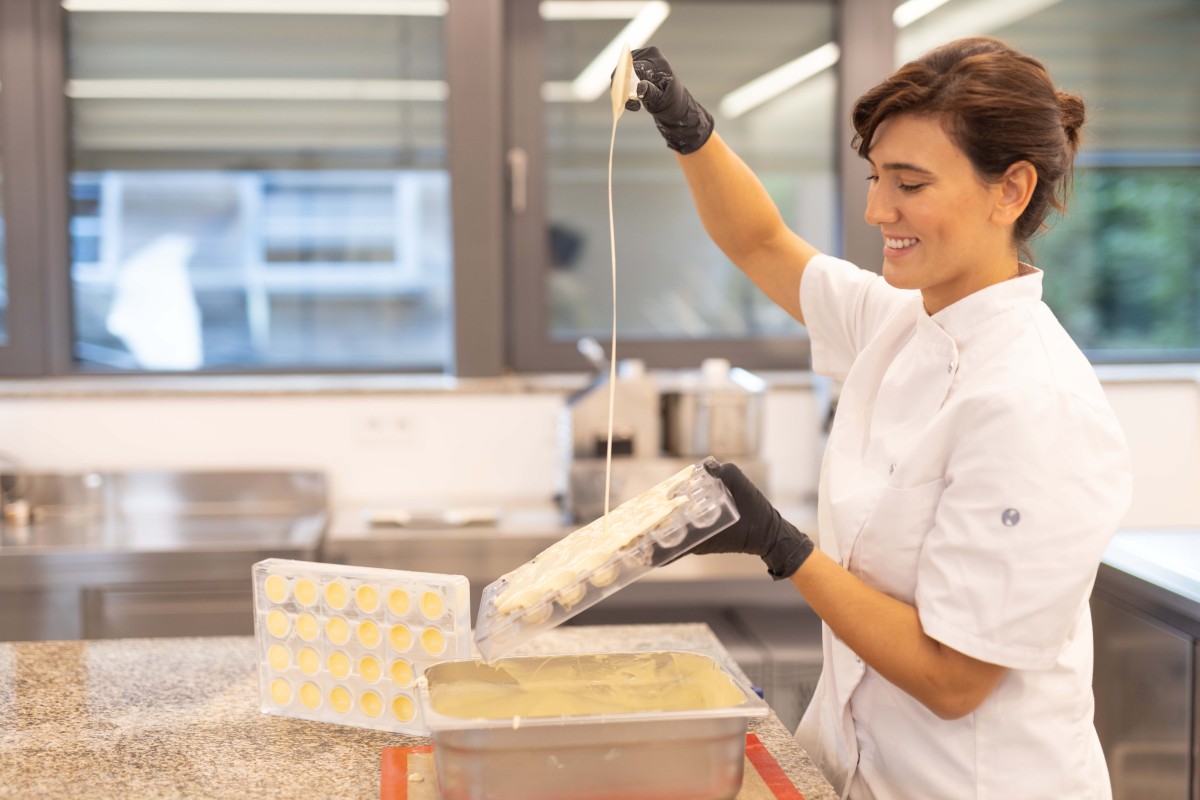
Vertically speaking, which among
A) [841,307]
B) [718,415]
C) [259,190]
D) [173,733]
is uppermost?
[259,190]

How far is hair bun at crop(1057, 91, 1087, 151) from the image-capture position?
3.88 ft

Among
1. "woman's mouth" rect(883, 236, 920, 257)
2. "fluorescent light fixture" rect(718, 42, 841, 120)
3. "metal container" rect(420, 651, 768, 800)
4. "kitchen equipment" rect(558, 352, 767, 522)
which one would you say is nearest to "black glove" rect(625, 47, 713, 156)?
"woman's mouth" rect(883, 236, 920, 257)

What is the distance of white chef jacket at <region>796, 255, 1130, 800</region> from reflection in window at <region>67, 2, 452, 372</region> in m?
1.96

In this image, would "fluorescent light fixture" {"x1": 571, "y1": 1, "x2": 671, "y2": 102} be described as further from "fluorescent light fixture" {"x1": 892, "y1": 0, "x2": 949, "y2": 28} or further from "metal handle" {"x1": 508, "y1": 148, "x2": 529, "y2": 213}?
"fluorescent light fixture" {"x1": 892, "y1": 0, "x2": 949, "y2": 28}

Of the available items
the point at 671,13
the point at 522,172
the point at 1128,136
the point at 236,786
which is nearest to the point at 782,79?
the point at 671,13

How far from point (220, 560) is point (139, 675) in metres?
0.94

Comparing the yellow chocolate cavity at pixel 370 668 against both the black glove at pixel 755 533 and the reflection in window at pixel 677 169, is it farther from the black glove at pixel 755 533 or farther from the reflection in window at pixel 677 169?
the reflection in window at pixel 677 169

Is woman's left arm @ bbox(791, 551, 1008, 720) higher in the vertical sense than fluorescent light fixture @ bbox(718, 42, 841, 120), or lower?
lower

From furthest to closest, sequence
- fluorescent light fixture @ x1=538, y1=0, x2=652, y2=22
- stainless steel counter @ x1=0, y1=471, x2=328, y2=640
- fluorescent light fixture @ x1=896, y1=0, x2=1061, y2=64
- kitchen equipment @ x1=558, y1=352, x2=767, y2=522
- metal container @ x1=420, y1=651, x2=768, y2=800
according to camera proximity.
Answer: fluorescent light fixture @ x1=896, y1=0, x2=1061, y2=64, fluorescent light fixture @ x1=538, y1=0, x2=652, y2=22, kitchen equipment @ x1=558, y1=352, x2=767, y2=522, stainless steel counter @ x1=0, y1=471, x2=328, y2=640, metal container @ x1=420, y1=651, x2=768, y2=800

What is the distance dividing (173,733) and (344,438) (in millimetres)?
1644

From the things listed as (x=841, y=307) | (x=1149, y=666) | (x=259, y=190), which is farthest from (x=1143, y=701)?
(x=259, y=190)

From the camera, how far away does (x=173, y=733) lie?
48.3 inches

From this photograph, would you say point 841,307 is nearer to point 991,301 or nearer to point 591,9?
point 991,301

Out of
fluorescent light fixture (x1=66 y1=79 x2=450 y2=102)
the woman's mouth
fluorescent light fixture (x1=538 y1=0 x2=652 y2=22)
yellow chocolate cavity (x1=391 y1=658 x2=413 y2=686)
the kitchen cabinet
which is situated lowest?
the kitchen cabinet
